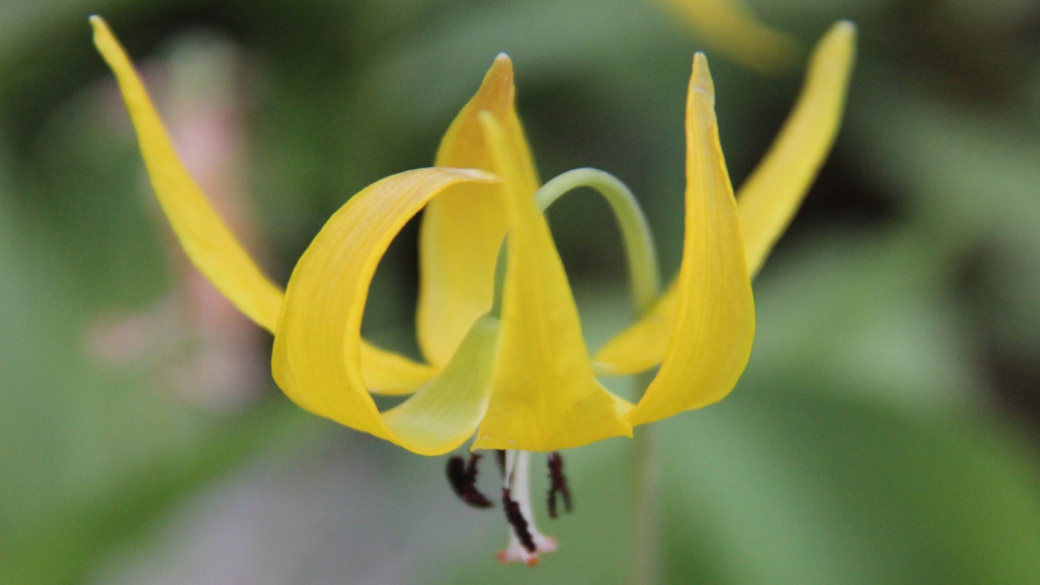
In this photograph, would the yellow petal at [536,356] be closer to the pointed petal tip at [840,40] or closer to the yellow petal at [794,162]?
the yellow petal at [794,162]

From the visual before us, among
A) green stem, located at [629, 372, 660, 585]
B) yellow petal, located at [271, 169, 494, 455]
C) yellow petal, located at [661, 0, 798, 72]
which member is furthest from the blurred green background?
yellow petal, located at [271, 169, 494, 455]

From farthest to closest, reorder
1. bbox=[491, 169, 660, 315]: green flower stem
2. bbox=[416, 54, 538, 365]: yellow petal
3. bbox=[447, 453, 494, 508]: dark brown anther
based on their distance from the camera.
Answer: bbox=[447, 453, 494, 508]: dark brown anther → bbox=[416, 54, 538, 365]: yellow petal → bbox=[491, 169, 660, 315]: green flower stem

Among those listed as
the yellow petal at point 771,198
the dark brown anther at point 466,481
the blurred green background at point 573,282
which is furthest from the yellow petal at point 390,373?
the blurred green background at point 573,282

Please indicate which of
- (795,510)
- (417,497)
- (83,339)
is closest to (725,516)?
(795,510)

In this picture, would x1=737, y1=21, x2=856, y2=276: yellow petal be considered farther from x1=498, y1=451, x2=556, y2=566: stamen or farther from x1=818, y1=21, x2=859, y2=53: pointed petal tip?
x1=498, y1=451, x2=556, y2=566: stamen

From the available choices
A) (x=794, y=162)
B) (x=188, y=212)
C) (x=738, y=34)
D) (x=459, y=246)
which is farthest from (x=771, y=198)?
(x=738, y=34)

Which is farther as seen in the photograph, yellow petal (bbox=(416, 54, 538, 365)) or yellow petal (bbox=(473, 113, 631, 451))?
yellow petal (bbox=(416, 54, 538, 365))

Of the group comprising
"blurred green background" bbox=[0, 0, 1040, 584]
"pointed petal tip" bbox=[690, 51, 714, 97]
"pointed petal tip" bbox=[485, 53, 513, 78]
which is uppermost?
"pointed petal tip" bbox=[690, 51, 714, 97]

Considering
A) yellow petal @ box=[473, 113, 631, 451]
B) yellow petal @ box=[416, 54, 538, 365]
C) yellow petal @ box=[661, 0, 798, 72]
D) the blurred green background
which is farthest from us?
yellow petal @ box=[661, 0, 798, 72]
